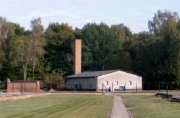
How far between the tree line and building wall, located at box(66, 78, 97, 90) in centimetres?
709

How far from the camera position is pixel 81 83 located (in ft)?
377

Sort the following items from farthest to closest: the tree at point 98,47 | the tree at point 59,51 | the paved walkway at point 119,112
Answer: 1. the tree at point 98,47
2. the tree at point 59,51
3. the paved walkway at point 119,112

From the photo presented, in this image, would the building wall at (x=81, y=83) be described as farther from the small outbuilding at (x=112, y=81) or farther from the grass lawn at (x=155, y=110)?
the grass lawn at (x=155, y=110)

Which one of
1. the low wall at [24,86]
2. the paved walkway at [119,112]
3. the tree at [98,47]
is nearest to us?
the paved walkway at [119,112]

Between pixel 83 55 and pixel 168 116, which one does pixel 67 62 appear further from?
pixel 168 116

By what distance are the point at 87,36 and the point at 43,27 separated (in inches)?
631

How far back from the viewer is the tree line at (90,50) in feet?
366

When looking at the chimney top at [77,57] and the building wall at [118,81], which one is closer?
the building wall at [118,81]

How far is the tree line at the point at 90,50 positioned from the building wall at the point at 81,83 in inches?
279

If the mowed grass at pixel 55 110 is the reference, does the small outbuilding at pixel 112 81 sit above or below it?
above

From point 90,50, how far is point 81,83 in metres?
26.7

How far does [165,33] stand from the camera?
112250 millimetres

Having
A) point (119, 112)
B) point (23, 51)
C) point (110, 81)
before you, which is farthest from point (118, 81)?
point (119, 112)

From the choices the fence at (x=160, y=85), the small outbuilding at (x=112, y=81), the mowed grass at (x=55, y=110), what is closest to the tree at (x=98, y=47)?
the fence at (x=160, y=85)
